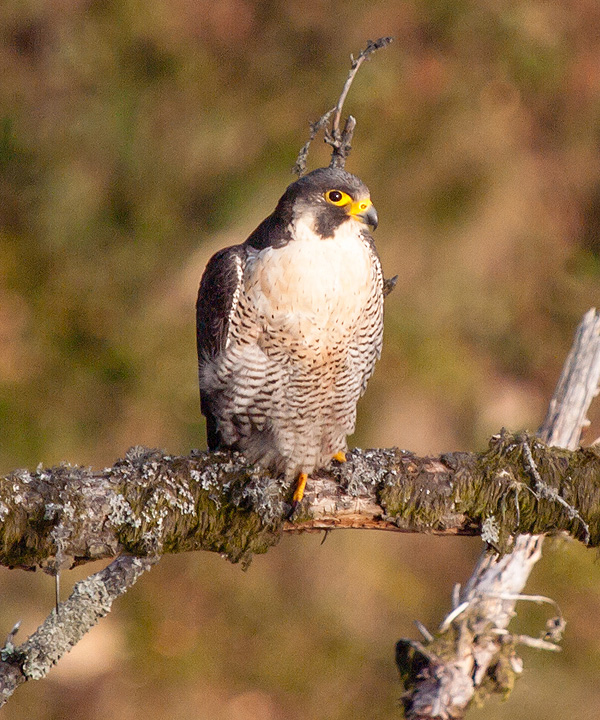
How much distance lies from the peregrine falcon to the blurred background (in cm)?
202

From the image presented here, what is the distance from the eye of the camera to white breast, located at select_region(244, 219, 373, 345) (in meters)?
2.72

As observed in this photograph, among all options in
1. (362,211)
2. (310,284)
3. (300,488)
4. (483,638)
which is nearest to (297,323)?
(310,284)

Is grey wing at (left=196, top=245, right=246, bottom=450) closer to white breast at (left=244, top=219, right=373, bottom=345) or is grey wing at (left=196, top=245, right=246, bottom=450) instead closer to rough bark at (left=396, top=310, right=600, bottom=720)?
white breast at (left=244, top=219, right=373, bottom=345)

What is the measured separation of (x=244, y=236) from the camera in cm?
486

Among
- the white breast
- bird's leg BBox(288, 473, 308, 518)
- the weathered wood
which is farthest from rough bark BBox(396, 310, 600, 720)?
the white breast

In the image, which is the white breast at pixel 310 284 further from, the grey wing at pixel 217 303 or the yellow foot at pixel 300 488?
the yellow foot at pixel 300 488

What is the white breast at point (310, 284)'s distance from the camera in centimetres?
272

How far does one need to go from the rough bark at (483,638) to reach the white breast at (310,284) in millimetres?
1018

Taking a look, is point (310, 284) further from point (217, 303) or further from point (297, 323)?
point (217, 303)

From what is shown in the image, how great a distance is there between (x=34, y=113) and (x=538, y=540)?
3.80 meters

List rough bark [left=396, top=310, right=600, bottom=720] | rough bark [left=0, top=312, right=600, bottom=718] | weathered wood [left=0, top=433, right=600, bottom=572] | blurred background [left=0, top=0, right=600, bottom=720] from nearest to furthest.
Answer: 1. rough bark [left=0, top=312, right=600, bottom=718]
2. weathered wood [left=0, top=433, right=600, bottom=572]
3. rough bark [left=396, top=310, right=600, bottom=720]
4. blurred background [left=0, top=0, right=600, bottom=720]

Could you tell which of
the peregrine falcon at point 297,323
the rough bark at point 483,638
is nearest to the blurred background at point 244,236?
the rough bark at point 483,638

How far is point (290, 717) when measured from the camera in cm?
543

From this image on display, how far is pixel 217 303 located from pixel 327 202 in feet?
1.56
